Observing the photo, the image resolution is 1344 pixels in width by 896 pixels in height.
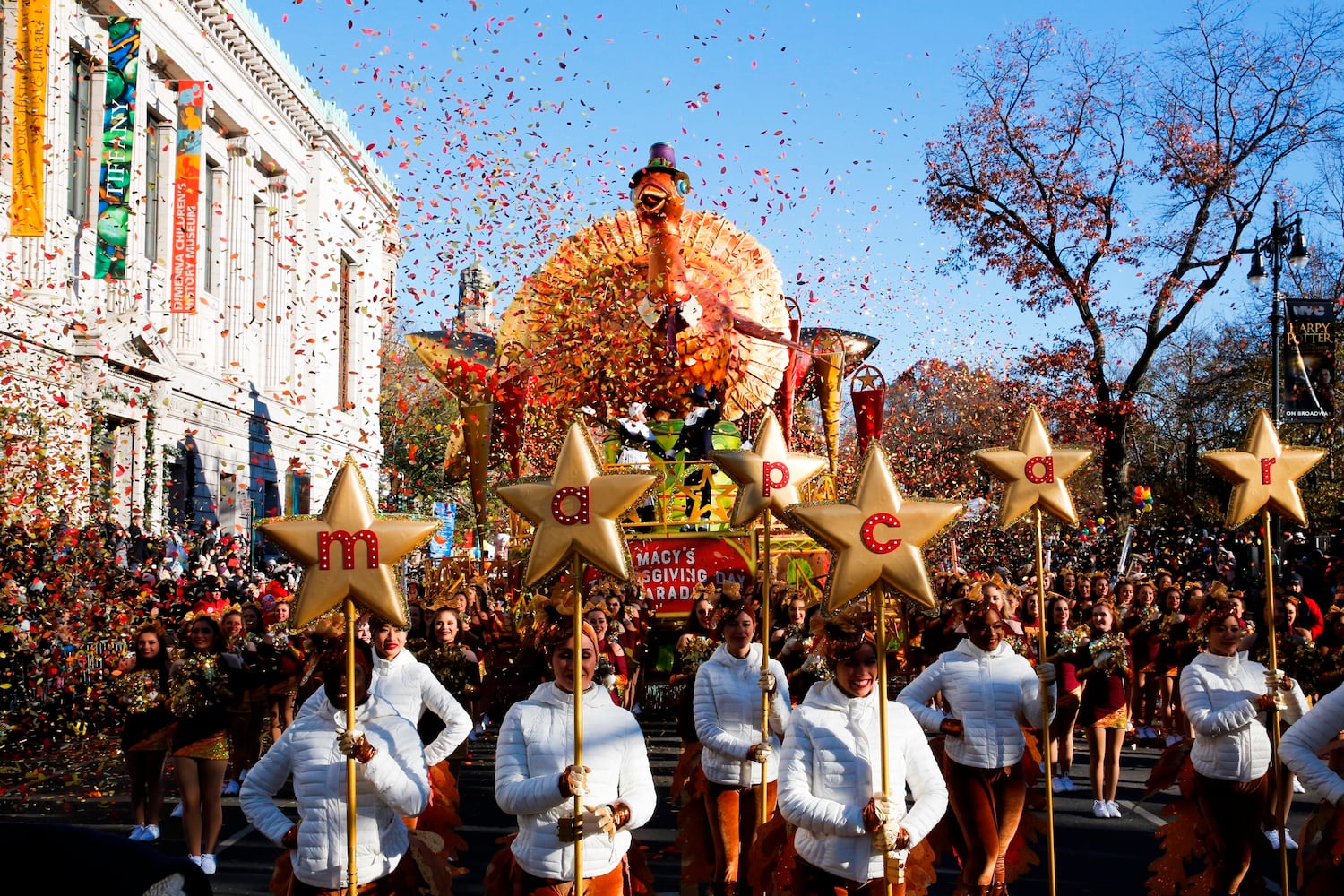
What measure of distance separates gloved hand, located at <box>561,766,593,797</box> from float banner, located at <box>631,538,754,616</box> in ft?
33.4

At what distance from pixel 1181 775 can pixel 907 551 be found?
2.90 meters

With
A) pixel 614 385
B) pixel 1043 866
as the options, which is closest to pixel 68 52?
pixel 614 385

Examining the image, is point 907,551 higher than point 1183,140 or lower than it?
lower

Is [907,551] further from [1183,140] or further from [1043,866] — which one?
[1183,140]

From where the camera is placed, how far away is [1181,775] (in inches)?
281

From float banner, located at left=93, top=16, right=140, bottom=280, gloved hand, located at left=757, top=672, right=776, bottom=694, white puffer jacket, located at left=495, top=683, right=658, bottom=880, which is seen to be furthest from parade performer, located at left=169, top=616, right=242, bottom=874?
float banner, located at left=93, top=16, right=140, bottom=280

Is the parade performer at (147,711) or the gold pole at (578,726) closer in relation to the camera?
the gold pole at (578,726)

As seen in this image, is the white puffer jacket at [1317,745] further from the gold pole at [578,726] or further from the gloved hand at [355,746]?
the gloved hand at [355,746]

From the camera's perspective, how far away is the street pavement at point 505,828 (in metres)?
8.16

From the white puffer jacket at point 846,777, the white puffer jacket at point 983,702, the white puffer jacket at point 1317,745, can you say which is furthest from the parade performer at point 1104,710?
the white puffer jacket at point 846,777

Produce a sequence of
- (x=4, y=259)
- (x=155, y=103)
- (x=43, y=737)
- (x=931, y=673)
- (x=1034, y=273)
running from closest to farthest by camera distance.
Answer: (x=931, y=673), (x=43, y=737), (x=4, y=259), (x=1034, y=273), (x=155, y=103)

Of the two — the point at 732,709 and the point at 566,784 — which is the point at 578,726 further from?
the point at 732,709

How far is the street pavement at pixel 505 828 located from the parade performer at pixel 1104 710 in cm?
20

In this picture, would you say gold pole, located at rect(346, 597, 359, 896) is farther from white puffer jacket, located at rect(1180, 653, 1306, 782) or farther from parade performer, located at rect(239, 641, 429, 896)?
white puffer jacket, located at rect(1180, 653, 1306, 782)
